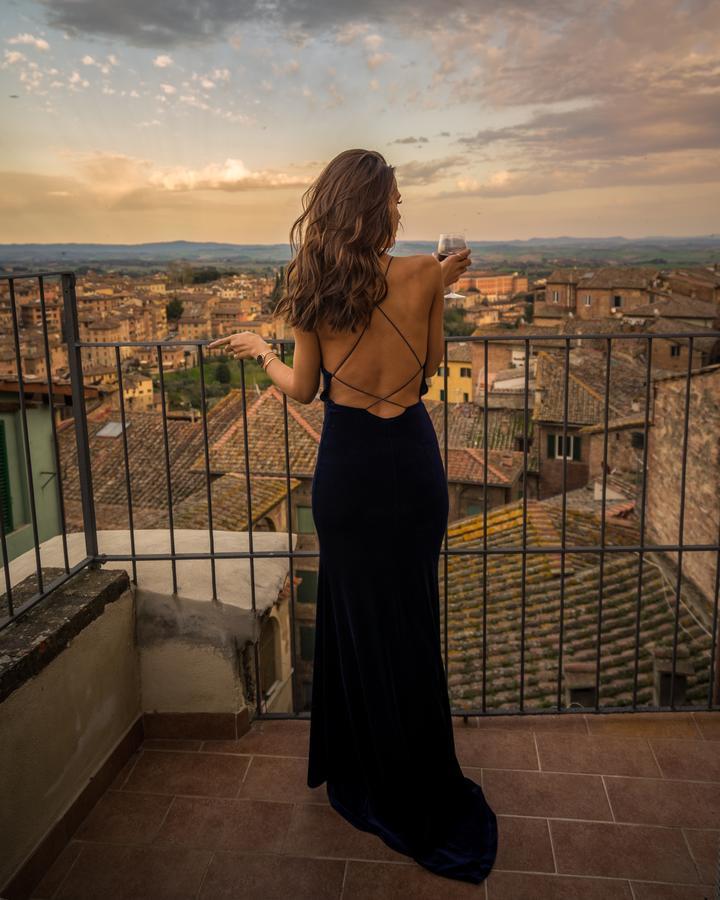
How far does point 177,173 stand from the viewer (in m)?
66.6

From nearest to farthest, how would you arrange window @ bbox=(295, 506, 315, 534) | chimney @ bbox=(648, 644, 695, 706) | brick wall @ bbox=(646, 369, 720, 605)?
1. chimney @ bbox=(648, 644, 695, 706)
2. brick wall @ bbox=(646, 369, 720, 605)
3. window @ bbox=(295, 506, 315, 534)

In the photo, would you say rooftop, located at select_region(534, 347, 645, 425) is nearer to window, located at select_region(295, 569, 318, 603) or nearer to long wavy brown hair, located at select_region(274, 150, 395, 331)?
window, located at select_region(295, 569, 318, 603)

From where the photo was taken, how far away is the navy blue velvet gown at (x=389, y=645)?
198cm

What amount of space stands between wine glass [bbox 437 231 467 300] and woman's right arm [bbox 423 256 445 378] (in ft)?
0.29

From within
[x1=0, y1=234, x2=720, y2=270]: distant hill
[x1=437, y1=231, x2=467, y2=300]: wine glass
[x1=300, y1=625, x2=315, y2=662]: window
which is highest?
[x1=0, y1=234, x2=720, y2=270]: distant hill

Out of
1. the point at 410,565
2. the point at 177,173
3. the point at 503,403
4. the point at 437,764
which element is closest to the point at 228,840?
the point at 437,764

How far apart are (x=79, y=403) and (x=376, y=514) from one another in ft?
3.78

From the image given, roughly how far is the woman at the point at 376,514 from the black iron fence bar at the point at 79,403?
0.60m

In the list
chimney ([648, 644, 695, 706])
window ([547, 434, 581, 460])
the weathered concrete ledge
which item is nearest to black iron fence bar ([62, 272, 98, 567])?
the weathered concrete ledge

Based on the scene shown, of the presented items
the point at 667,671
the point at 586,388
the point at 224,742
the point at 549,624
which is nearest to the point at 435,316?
the point at 224,742

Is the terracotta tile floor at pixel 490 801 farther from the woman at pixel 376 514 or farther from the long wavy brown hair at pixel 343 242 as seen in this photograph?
the long wavy brown hair at pixel 343 242

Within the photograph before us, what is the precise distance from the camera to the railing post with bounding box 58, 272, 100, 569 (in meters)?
2.51

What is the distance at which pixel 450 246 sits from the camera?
6.75 ft

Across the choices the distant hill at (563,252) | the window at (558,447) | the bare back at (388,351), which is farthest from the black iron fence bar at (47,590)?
the distant hill at (563,252)
